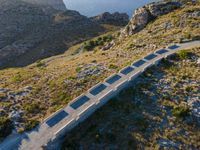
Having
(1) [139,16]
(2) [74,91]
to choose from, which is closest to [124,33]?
(1) [139,16]

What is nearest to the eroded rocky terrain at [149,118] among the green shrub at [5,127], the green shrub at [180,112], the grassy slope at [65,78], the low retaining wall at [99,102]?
the green shrub at [180,112]

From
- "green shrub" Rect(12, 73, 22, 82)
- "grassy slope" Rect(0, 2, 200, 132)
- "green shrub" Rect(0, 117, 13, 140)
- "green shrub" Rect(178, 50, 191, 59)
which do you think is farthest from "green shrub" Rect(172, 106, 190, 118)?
"green shrub" Rect(12, 73, 22, 82)

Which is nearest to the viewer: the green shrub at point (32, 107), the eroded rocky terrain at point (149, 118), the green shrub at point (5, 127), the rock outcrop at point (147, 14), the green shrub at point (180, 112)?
the eroded rocky terrain at point (149, 118)

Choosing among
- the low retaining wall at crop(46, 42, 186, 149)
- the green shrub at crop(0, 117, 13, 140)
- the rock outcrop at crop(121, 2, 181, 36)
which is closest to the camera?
the low retaining wall at crop(46, 42, 186, 149)

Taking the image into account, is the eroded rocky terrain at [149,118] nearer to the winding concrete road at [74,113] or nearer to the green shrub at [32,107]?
the winding concrete road at [74,113]

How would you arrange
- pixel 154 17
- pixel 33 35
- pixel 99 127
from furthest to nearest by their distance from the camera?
pixel 33 35 → pixel 154 17 → pixel 99 127

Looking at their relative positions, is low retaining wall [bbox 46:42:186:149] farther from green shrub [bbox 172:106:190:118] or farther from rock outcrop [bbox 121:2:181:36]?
rock outcrop [bbox 121:2:181:36]

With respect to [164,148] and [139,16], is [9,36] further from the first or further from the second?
[164,148]
